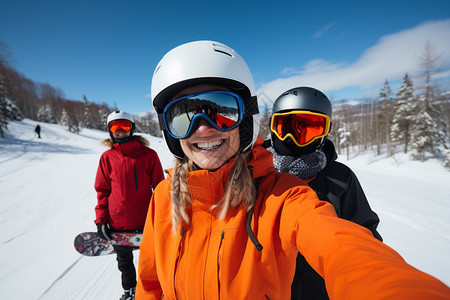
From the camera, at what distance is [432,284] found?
0.48m

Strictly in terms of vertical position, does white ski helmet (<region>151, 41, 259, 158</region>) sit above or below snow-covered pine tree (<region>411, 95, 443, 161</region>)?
above

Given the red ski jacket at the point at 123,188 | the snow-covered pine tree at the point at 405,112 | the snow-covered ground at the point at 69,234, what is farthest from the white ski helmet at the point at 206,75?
the snow-covered pine tree at the point at 405,112

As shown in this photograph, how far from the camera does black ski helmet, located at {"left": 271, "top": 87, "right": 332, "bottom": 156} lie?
232 centimetres

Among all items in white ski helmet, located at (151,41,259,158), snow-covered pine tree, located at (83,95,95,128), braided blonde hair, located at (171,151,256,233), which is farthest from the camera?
snow-covered pine tree, located at (83,95,95,128)

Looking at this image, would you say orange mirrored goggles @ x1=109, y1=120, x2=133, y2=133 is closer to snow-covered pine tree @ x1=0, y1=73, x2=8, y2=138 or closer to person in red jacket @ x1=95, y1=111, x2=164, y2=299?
person in red jacket @ x1=95, y1=111, x2=164, y2=299

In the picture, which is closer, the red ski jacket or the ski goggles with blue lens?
the ski goggles with blue lens

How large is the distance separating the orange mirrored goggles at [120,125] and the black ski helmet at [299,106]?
8.60ft

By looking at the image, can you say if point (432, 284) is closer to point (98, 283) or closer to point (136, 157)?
point (136, 157)

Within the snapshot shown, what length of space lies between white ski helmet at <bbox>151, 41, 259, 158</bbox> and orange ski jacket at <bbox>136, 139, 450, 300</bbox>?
29cm

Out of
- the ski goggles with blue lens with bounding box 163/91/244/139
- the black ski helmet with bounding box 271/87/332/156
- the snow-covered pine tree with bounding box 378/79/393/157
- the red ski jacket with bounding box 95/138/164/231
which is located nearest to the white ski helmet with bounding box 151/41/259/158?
the ski goggles with blue lens with bounding box 163/91/244/139

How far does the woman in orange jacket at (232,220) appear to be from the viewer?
67 cm

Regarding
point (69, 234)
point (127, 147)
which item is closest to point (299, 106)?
point (127, 147)

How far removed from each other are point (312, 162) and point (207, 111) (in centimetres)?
133

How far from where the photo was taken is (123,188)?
8.98 ft
